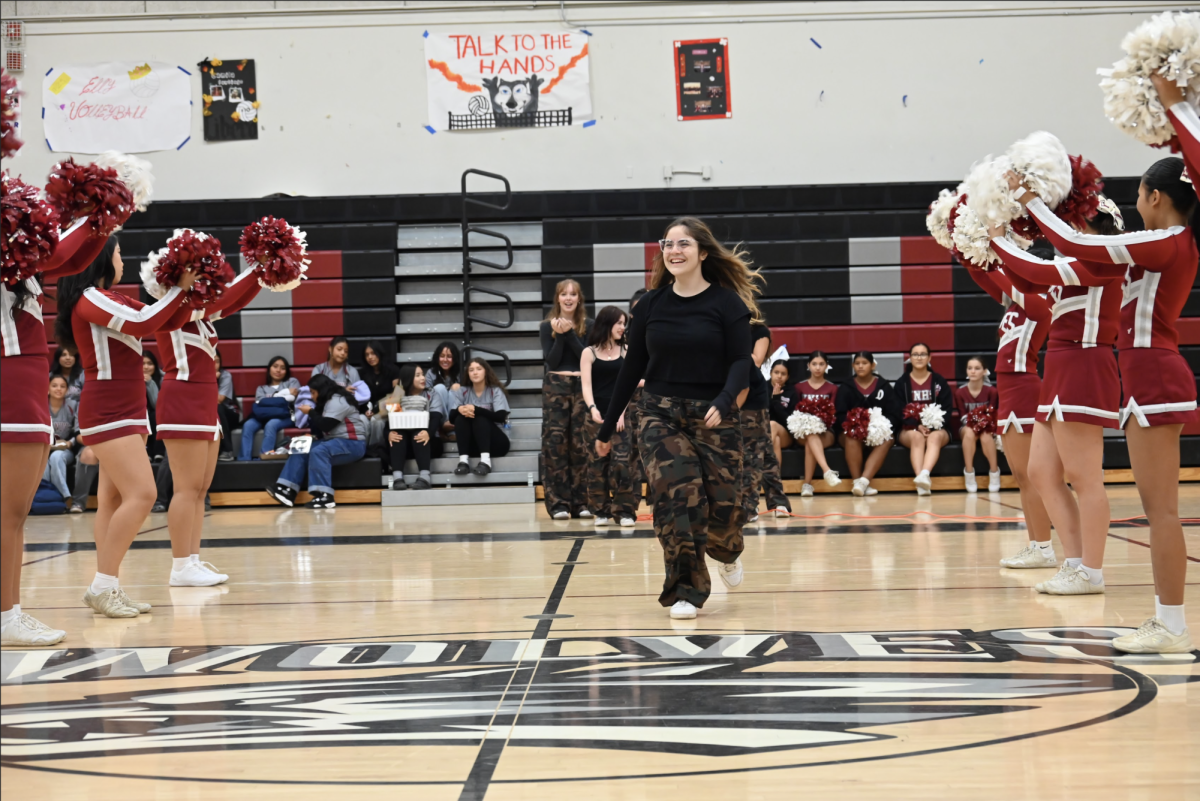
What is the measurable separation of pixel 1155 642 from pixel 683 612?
5.03 ft

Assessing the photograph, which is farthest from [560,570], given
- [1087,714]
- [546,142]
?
[546,142]

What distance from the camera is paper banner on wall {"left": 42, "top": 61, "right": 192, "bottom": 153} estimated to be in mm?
11984

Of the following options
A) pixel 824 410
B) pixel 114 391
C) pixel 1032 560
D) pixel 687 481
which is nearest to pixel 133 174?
pixel 114 391

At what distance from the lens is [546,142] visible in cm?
1206

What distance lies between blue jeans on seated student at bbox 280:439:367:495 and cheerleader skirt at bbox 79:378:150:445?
16.9ft

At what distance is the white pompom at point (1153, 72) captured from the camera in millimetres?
2854

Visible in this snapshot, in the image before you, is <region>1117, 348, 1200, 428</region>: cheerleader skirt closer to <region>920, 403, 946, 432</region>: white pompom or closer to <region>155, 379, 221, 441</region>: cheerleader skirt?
<region>155, 379, 221, 441</region>: cheerleader skirt

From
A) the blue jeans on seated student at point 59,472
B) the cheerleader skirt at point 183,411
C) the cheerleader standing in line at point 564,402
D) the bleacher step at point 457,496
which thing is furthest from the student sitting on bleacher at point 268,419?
the cheerleader skirt at point 183,411

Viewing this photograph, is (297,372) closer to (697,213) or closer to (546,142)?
(546,142)

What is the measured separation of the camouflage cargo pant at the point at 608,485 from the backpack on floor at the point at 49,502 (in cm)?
506

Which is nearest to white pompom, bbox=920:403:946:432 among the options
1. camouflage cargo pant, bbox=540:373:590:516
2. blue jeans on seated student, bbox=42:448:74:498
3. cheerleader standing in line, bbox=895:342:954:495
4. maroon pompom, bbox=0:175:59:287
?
cheerleader standing in line, bbox=895:342:954:495

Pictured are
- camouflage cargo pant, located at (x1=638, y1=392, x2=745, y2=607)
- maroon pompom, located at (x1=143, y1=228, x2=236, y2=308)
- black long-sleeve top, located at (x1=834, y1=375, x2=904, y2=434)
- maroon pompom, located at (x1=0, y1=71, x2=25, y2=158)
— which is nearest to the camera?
maroon pompom, located at (x1=0, y1=71, x2=25, y2=158)

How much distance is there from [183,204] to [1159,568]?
10.4m

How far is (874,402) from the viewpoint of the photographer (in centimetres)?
993
